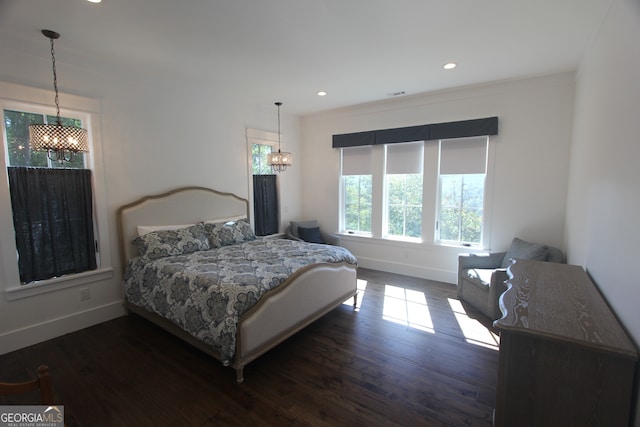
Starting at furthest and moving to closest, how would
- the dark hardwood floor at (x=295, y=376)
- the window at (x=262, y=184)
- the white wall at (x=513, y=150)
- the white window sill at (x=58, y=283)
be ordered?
the window at (x=262, y=184)
the white wall at (x=513, y=150)
the white window sill at (x=58, y=283)
the dark hardwood floor at (x=295, y=376)

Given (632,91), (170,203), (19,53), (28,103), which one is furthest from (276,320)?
(19,53)

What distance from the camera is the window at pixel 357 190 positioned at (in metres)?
5.18

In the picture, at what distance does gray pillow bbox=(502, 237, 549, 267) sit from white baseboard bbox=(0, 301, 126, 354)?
4.73 m

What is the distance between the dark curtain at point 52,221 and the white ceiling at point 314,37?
120 centimetres

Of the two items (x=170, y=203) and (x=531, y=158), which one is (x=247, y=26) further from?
(x=531, y=158)

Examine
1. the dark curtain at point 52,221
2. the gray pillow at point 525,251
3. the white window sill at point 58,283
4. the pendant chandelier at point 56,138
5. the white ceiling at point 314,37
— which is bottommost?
the white window sill at point 58,283

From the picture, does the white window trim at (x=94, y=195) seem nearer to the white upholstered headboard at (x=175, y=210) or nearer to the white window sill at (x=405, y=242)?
the white upholstered headboard at (x=175, y=210)

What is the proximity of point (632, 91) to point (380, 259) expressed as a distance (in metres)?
3.90

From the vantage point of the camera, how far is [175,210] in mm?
3764

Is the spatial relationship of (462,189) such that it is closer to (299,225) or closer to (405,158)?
(405,158)

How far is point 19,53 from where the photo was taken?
103 inches

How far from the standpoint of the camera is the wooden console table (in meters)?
1.21

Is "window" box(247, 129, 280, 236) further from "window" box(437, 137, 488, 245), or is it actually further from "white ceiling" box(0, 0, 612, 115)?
"window" box(437, 137, 488, 245)

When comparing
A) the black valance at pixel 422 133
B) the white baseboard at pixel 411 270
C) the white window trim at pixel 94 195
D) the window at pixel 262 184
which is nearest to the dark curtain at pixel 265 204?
the window at pixel 262 184
